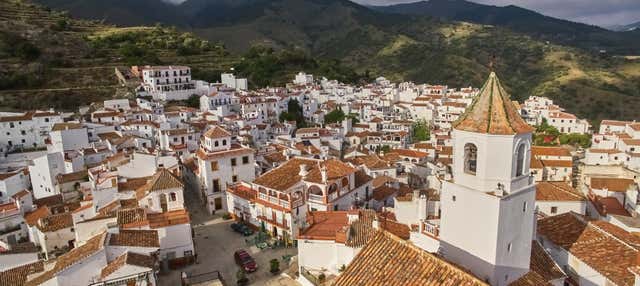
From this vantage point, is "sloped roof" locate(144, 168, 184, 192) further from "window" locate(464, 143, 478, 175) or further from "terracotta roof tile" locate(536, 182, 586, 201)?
"terracotta roof tile" locate(536, 182, 586, 201)

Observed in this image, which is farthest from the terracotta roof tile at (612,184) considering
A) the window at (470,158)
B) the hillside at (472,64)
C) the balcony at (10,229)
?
the hillside at (472,64)

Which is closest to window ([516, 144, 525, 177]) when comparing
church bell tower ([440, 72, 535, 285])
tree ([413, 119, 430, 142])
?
church bell tower ([440, 72, 535, 285])

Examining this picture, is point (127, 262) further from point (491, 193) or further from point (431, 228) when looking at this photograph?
point (491, 193)

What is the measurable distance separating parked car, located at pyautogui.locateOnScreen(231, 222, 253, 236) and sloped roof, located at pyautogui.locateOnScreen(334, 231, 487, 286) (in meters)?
18.8

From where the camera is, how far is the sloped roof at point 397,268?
10391 millimetres

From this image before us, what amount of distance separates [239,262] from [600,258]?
18082 mm

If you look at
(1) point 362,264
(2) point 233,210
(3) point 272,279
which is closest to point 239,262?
A: (3) point 272,279

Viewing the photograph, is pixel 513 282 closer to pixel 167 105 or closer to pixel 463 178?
pixel 463 178

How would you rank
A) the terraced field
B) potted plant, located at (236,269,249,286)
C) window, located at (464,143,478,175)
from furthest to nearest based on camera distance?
the terraced field → potted plant, located at (236,269,249,286) → window, located at (464,143,478,175)

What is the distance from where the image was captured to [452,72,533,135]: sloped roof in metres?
12.5

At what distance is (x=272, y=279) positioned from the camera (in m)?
23.1

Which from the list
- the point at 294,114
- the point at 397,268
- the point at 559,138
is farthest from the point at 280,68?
the point at 397,268

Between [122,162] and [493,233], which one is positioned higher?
[493,233]

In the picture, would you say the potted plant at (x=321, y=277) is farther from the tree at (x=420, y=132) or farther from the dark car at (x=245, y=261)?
the tree at (x=420, y=132)
